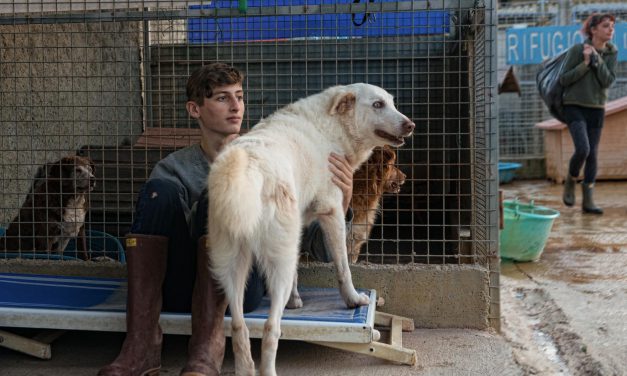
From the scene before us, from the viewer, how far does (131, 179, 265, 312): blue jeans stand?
277 centimetres

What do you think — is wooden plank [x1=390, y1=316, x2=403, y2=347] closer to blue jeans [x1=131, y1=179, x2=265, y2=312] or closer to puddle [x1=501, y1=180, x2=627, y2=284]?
blue jeans [x1=131, y1=179, x2=265, y2=312]

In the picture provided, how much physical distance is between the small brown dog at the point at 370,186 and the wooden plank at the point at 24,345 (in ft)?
6.30

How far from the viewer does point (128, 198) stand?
17.7ft

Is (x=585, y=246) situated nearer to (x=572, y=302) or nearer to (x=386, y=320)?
(x=572, y=302)

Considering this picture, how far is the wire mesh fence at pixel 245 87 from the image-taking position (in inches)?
143

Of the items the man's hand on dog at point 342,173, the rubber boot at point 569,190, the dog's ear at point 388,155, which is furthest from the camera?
the rubber boot at point 569,190

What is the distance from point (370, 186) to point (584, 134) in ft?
11.6

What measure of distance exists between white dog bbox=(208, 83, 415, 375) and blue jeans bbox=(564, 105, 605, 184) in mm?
4363

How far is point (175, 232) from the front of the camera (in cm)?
284

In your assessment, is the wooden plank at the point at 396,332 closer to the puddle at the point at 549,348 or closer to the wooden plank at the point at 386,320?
the wooden plank at the point at 386,320

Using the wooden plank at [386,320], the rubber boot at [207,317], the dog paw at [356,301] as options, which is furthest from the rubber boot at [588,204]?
the rubber boot at [207,317]

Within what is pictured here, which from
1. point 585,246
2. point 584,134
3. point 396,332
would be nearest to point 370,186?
point 396,332

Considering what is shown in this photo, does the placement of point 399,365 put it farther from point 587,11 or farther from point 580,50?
point 587,11

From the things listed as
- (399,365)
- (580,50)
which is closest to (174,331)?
(399,365)
